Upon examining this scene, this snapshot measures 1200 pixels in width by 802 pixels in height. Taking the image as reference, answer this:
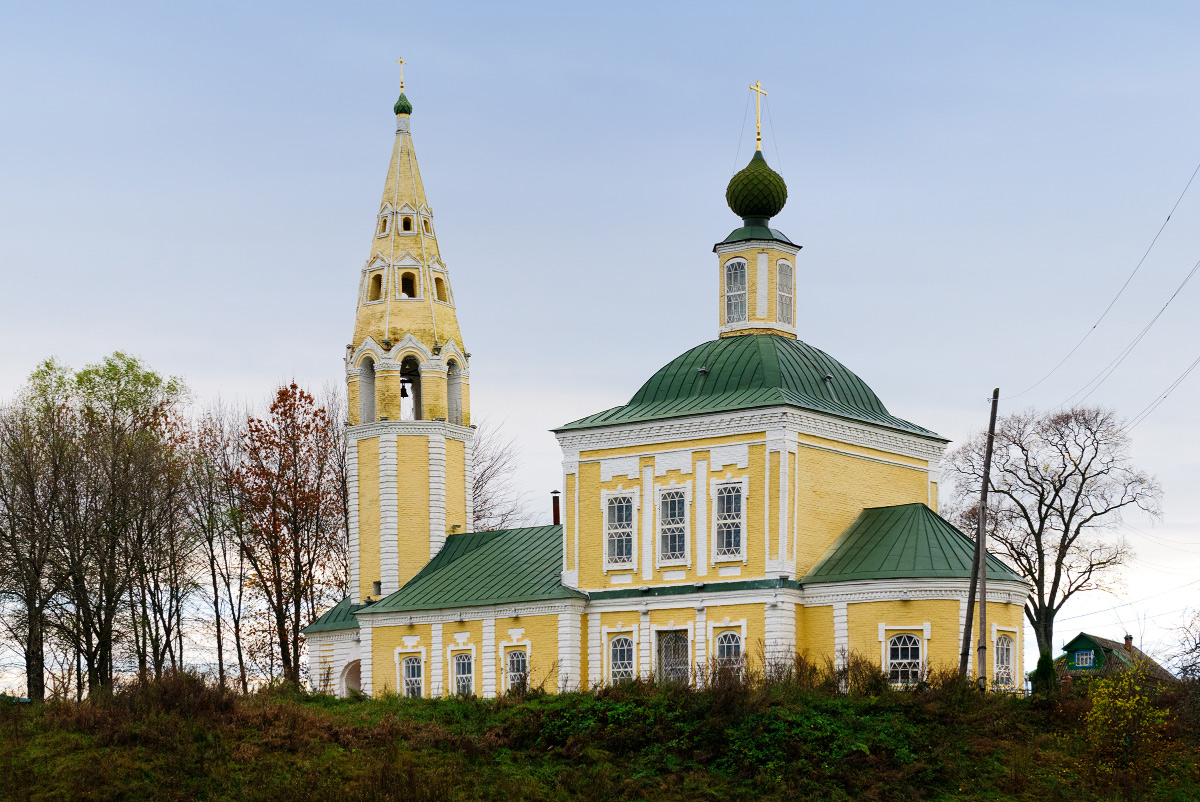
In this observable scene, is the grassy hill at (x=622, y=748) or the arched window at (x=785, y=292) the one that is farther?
the arched window at (x=785, y=292)

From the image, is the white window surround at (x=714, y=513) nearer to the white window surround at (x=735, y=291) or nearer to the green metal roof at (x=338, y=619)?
the white window surround at (x=735, y=291)

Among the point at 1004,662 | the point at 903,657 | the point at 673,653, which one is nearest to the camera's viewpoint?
the point at 903,657

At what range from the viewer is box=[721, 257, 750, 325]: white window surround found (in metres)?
46.2

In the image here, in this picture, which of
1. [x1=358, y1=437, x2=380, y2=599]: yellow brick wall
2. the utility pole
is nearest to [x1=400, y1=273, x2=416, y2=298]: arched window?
[x1=358, y1=437, x2=380, y2=599]: yellow brick wall

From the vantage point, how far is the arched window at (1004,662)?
3956cm

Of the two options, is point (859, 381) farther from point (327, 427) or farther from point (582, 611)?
point (327, 427)

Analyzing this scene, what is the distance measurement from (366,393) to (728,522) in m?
13.2

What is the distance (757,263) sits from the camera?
46281mm

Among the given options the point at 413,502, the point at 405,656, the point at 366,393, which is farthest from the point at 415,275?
the point at 405,656

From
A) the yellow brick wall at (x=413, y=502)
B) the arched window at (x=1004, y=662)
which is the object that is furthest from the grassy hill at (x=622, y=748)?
the yellow brick wall at (x=413, y=502)

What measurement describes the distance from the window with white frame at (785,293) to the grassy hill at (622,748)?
12978 millimetres

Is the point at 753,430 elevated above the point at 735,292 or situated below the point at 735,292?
below

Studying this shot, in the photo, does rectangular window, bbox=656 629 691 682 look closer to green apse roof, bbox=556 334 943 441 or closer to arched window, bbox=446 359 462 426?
green apse roof, bbox=556 334 943 441

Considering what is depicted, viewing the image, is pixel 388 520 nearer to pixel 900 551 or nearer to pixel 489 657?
pixel 489 657
